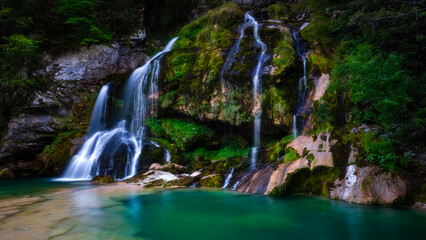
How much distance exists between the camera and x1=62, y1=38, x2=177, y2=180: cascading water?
11.9 m

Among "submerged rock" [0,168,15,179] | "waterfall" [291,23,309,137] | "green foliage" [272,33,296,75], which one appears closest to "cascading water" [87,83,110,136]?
"submerged rock" [0,168,15,179]

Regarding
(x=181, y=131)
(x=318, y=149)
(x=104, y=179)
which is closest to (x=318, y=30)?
(x=318, y=149)

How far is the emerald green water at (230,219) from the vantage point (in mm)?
4727

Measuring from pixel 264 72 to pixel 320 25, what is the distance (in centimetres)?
446

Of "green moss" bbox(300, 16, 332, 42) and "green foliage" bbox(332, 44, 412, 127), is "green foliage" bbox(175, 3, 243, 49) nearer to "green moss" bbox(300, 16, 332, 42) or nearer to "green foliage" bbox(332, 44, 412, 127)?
"green moss" bbox(300, 16, 332, 42)

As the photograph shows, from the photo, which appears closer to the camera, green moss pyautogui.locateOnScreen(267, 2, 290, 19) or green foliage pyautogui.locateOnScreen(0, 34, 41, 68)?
green foliage pyautogui.locateOnScreen(0, 34, 41, 68)

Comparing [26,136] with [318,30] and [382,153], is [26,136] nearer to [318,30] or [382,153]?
[318,30]

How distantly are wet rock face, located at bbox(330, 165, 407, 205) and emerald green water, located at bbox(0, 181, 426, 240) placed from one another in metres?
0.28

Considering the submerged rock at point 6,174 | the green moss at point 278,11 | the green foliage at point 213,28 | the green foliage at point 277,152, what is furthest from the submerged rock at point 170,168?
the green moss at point 278,11

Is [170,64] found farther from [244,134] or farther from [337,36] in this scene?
[337,36]

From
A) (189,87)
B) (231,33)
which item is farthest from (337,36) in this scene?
(189,87)

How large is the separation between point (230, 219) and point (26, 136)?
43.5 ft

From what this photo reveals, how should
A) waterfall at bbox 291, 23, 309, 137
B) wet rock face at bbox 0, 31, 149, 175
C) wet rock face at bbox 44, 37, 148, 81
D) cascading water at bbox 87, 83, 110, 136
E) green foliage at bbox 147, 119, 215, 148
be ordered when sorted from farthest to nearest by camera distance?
wet rock face at bbox 44, 37, 148, 81 → cascading water at bbox 87, 83, 110, 136 → wet rock face at bbox 0, 31, 149, 175 → green foliage at bbox 147, 119, 215, 148 → waterfall at bbox 291, 23, 309, 137

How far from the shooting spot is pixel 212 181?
928cm
